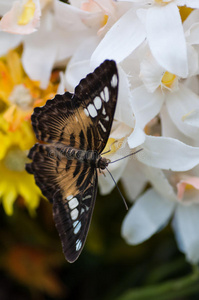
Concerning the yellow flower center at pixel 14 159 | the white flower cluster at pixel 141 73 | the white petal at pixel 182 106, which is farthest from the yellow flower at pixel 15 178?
the white petal at pixel 182 106

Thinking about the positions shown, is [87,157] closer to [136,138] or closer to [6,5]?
[136,138]

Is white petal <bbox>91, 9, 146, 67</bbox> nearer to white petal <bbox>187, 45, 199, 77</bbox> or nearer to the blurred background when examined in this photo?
white petal <bbox>187, 45, 199, 77</bbox>

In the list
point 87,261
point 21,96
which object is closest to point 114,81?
point 21,96

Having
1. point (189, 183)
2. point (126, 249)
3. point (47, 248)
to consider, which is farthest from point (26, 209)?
point (189, 183)

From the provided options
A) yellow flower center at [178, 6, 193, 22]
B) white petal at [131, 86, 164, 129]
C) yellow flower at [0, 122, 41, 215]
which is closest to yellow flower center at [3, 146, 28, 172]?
yellow flower at [0, 122, 41, 215]

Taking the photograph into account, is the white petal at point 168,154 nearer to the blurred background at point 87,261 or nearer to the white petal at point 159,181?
the white petal at point 159,181

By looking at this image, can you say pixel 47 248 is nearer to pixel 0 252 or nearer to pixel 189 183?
pixel 0 252

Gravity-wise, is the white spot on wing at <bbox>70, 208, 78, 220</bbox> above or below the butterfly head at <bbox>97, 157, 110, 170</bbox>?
below
